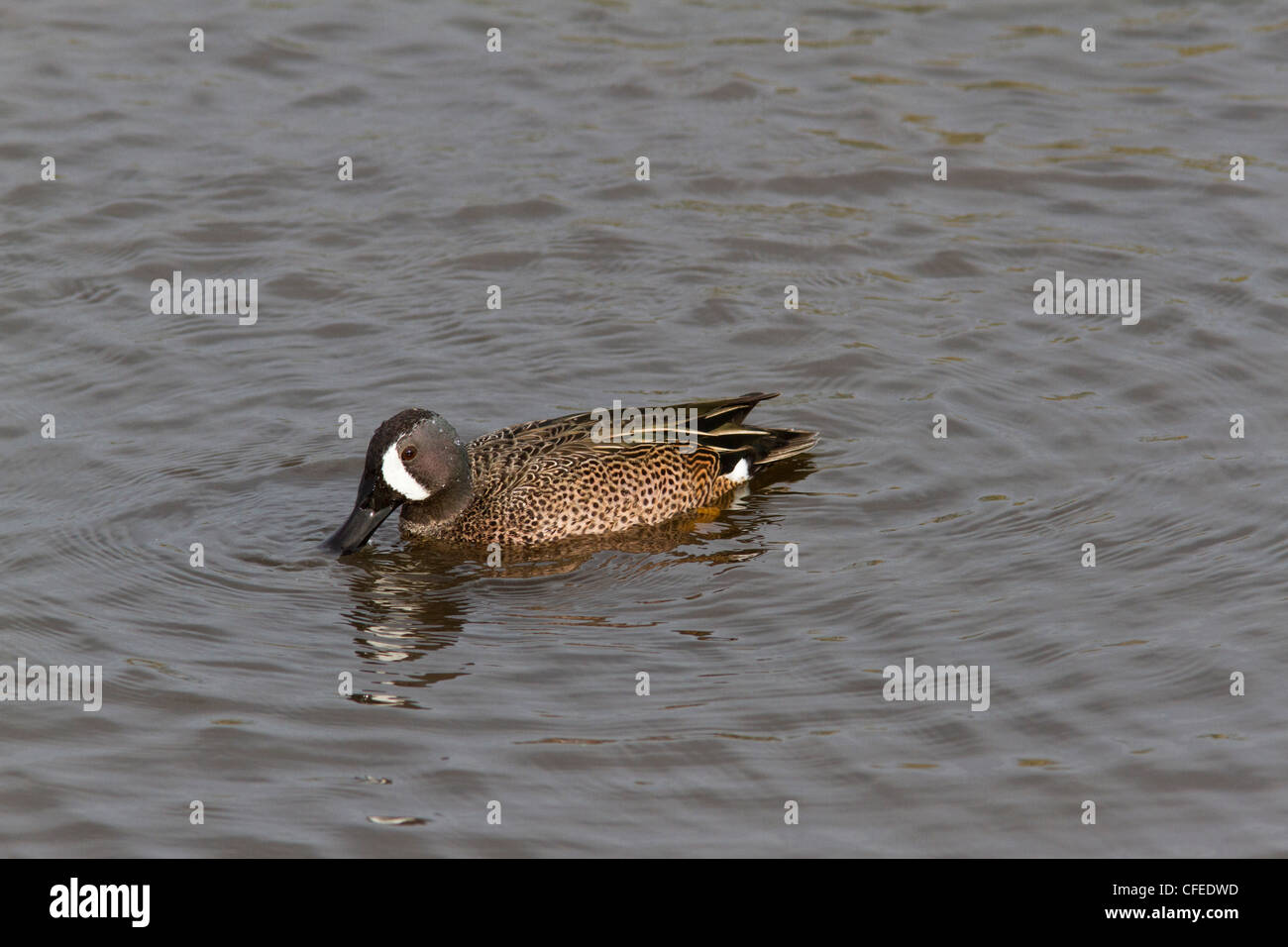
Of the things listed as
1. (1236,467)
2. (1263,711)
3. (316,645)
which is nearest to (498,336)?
(316,645)

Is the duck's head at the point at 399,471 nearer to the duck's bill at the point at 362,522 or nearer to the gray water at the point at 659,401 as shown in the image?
the duck's bill at the point at 362,522

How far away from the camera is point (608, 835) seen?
6.74m

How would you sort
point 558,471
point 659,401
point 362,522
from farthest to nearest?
1. point 659,401
2. point 558,471
3. point 362,522

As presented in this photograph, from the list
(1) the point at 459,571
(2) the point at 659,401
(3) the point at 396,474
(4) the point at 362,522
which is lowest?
(1) the point at 459,571

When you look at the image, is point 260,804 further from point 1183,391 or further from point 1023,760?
point 1183,391

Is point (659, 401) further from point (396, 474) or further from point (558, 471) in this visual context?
point (396, 474)

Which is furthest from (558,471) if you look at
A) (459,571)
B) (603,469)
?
(459,571)

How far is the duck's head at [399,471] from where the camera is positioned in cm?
908

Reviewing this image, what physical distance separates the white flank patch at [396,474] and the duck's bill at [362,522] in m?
0.09

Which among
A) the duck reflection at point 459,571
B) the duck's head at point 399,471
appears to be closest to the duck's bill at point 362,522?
the duck's head at point 399,471

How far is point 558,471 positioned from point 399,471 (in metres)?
0.87

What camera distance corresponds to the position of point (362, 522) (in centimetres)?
910

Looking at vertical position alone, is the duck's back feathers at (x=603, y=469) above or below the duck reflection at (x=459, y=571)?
above

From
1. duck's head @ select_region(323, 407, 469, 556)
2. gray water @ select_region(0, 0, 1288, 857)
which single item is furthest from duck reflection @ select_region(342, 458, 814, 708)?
duck's head @ select_region(323, 407, 469, 556)
